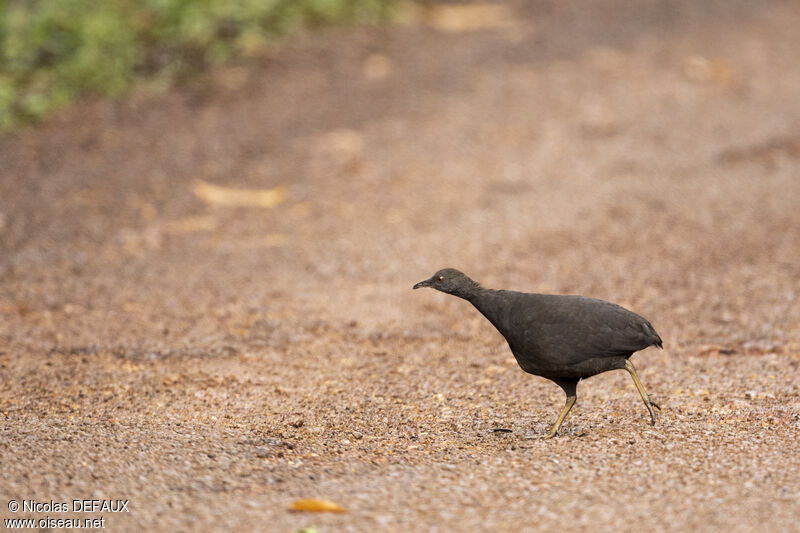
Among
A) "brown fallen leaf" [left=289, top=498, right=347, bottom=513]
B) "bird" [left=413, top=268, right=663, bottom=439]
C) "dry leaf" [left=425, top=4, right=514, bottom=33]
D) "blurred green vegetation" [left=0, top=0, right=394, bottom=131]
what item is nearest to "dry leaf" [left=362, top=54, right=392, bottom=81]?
"blurred green vegetation" [left=0, top=0, right=394, bottom=131]

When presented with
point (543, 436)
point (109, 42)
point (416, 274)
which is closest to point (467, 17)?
point (109, 42)

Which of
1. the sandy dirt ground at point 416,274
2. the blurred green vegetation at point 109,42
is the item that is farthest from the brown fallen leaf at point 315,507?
the blurred green vegetation at point 109,42

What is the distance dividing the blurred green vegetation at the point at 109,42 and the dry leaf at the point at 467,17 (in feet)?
7.46

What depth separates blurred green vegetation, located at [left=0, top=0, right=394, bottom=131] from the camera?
33.9 ft

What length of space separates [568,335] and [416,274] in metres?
3.28

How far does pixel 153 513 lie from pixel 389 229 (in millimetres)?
5123

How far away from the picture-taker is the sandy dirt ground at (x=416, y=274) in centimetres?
365

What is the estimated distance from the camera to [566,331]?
4113 mm

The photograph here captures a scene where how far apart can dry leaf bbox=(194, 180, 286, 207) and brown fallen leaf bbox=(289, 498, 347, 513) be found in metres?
5.64

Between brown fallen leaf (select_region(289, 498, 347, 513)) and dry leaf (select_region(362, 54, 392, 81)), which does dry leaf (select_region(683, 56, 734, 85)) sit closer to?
dry leaf (select_region(362, 54, 392, 81))

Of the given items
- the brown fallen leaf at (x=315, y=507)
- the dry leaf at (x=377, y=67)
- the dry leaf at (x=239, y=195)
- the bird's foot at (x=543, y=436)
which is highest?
the dry leaf at (x=377, y=67)

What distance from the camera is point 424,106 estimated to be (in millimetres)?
10891

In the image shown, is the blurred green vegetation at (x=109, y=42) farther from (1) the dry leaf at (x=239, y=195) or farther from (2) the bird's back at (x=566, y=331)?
(2) the bird's back at (x=566, y=331)

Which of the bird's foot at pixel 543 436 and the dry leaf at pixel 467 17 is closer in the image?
the bird's foot at pixel 543 436
